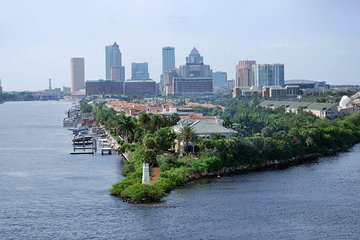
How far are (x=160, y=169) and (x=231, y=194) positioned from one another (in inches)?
186

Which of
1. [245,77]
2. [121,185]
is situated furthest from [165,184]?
[245,77]

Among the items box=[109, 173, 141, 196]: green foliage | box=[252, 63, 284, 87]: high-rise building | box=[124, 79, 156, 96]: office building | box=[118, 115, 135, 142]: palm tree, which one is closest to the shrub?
box=[109, 173, 141, 196]: green foliage

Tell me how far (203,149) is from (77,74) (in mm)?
157893

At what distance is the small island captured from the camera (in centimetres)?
2623

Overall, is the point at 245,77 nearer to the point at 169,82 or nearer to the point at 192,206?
the point at 169,82

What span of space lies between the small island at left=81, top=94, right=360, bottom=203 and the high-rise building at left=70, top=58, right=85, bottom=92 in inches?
5668

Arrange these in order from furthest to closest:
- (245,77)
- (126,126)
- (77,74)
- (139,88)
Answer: (77,74), (139,88), (245,77), (126,126)

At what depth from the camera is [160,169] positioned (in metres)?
29.1

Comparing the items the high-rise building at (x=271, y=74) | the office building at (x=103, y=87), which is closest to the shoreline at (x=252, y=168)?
the high-rise building at (x=271, y=74)

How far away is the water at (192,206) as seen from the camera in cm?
1977

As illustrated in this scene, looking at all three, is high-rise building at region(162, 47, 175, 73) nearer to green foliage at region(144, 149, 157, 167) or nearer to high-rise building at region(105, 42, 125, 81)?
high-rise building at region(105, 42, 125, 81)

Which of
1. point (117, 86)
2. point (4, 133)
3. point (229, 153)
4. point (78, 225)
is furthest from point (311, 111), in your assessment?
point (117, 86)

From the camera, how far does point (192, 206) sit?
23.0 m

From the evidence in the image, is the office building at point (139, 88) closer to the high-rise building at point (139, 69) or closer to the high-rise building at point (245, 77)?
the high-rise building at point (245, 77)
